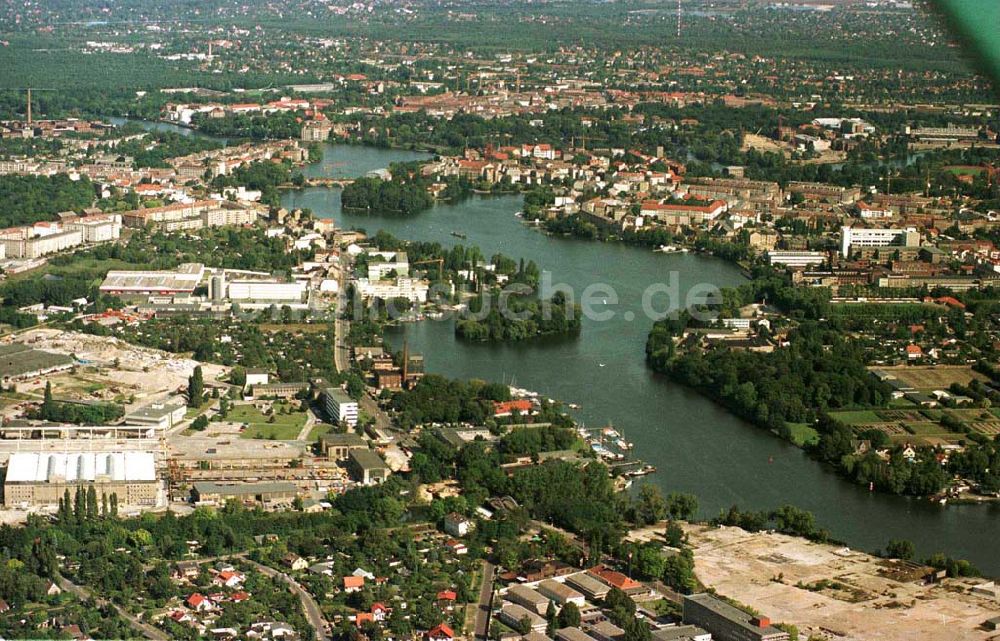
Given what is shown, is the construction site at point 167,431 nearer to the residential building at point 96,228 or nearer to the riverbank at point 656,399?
the riverbank at point 656,399

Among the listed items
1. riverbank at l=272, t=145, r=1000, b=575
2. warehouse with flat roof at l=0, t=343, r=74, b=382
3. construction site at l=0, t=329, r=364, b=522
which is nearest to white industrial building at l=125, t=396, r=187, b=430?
construction site at l=0, t=329, r=364, b=522

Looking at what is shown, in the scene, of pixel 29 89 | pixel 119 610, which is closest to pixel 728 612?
pixel 119 610

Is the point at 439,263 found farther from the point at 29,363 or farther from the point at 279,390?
the point at 29,363

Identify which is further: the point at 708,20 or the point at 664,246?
the point at 708,20

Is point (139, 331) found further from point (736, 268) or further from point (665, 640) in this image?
point (665, 640)

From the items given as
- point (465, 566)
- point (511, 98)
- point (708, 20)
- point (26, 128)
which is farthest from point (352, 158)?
point (465, 566)

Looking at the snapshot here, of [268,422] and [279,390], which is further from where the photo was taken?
[279,390]

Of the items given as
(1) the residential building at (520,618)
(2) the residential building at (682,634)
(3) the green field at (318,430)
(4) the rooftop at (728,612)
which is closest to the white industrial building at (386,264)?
(3) the green field at (318,430)
